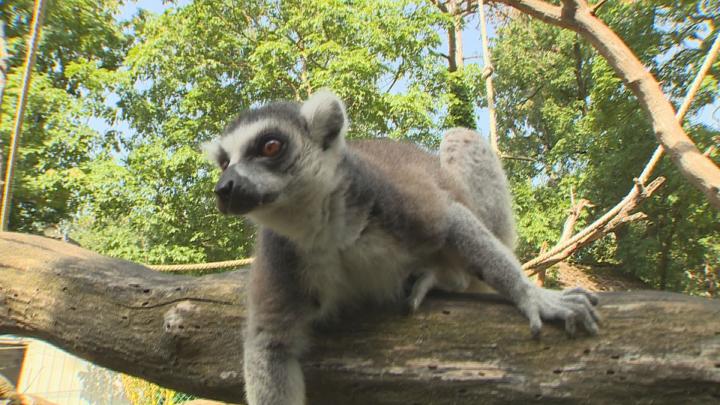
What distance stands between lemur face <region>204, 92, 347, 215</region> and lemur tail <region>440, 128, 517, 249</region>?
1016 mm

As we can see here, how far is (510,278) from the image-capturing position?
220 cm

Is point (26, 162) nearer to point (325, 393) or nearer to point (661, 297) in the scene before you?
point (325, 393)

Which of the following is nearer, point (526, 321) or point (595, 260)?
point (526, 321)

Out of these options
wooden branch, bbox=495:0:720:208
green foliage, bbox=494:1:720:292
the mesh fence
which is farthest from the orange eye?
green foliage, bbox=494:1:720:292

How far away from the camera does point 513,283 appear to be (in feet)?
7.18

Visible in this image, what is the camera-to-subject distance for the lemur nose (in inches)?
77.3

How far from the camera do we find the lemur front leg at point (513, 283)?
2.00 m

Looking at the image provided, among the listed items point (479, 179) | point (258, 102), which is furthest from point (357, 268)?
point (258, 102)

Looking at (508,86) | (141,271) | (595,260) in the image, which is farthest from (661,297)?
(508,86)

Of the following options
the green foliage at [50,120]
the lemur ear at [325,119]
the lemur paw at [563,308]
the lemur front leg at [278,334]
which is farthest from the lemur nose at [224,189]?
the green foliage at [50,120]

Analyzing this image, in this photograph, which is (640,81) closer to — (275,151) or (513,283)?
(513,283)

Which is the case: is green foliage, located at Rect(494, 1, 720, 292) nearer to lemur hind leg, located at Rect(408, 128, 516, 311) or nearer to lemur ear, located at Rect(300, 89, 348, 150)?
lemur hind leg, located at Rect(408, 128, 516, 311)

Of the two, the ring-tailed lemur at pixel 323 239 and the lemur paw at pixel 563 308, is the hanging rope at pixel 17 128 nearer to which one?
the ring-tailed lemur at pixel 323 239

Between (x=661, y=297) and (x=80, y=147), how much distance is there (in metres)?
13.2
